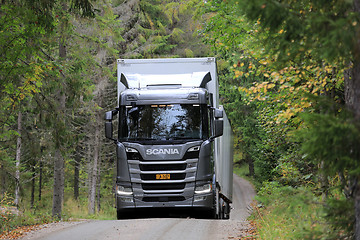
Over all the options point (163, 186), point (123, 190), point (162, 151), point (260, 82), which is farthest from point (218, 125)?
point (123, 190)

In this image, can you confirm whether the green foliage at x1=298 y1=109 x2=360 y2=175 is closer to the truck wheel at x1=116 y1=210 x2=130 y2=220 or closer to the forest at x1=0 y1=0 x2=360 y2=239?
the forest at x1=0 y1=0 x2=360 y2=239

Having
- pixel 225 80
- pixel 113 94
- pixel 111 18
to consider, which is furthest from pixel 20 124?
pixel 225 80

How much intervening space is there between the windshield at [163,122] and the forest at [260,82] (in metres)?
1.37

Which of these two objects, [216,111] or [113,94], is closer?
[216,111]

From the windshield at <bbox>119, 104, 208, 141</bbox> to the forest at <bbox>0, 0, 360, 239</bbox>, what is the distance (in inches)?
53.9

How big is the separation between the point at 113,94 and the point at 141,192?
1859 centimetres

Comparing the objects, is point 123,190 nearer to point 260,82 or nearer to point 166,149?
point 166,149

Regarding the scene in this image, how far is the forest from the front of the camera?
4191mm

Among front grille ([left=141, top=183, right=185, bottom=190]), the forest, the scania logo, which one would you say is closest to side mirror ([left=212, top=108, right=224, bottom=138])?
the forest

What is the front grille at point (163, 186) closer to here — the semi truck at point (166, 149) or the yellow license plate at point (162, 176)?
the semi truck at point (166, 149)

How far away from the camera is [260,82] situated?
11781 mm

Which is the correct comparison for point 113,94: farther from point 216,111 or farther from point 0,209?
point 216,111

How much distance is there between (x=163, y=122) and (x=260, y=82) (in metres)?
2.70

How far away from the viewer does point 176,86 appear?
12.0 m
